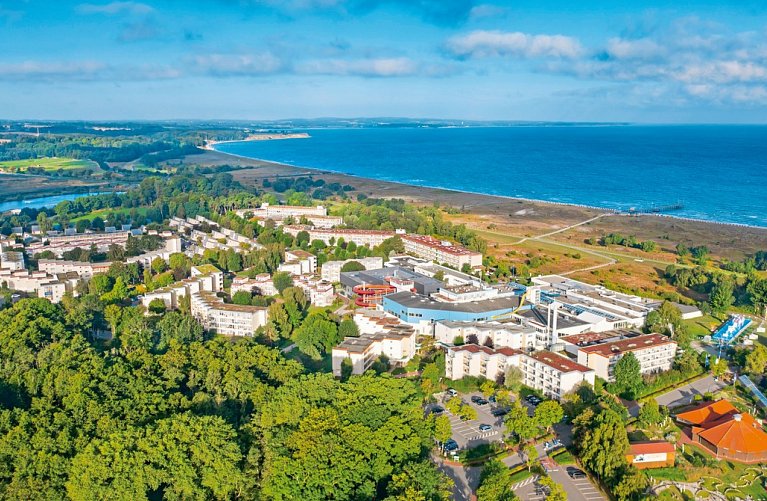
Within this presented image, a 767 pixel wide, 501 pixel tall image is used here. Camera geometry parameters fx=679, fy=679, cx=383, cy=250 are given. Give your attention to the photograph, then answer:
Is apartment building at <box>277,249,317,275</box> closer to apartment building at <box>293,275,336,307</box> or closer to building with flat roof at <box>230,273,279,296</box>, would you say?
building with flat roof at <box>230,273,279,296</box>

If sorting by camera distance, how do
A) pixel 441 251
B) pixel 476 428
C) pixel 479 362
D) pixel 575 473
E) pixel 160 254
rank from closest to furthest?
pixel 575 473 → pixel 476 428 → pixel 479 362 → pixel 441 251 → pixel 160 254

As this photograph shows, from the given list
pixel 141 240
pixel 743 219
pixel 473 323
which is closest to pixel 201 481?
pixel 473 323

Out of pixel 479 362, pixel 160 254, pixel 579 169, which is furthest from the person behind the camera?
pixel 579 169

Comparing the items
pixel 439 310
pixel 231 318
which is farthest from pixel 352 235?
pixel 439 310

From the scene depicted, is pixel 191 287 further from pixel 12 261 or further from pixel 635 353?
pixel 635 353

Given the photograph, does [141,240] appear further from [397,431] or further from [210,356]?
[397,431]

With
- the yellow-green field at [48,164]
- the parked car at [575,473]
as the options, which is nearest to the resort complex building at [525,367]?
the parked car at [575,473]
